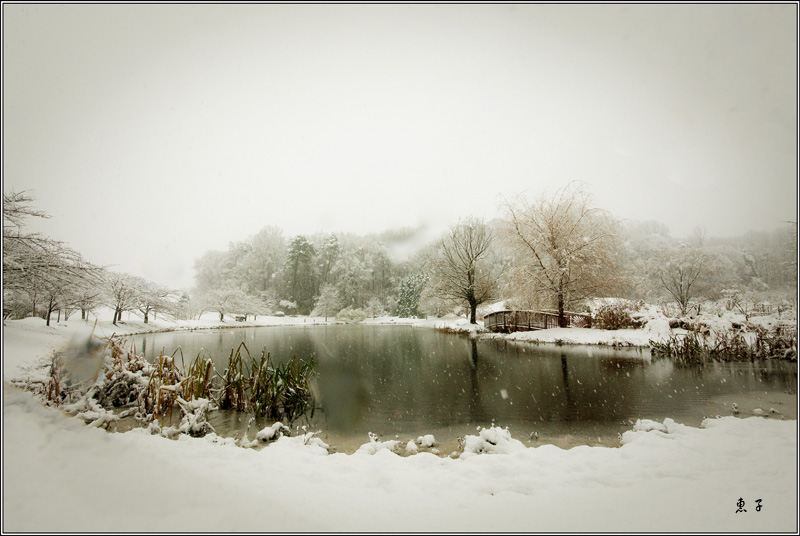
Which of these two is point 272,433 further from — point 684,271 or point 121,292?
point 684,271

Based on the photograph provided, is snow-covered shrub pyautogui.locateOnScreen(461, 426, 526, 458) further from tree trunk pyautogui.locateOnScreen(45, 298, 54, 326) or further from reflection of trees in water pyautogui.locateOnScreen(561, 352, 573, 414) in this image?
tree trunk pyautogui.locateOnScreen(45, 298, 54, 326)

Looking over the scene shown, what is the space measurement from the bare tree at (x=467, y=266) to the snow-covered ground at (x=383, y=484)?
17.5m

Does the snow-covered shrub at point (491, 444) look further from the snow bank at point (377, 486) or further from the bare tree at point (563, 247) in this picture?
the bare tree at point (563, 247)

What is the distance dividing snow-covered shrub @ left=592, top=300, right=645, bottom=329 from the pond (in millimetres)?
3003

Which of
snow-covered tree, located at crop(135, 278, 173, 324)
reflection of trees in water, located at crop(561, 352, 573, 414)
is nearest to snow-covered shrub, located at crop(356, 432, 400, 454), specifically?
reflection of trees in water, located at crop(561, 352, 573, 414)

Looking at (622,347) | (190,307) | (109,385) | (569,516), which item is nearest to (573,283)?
(622,347)

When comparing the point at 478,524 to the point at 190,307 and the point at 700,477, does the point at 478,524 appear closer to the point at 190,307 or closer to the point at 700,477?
the point at 700,477

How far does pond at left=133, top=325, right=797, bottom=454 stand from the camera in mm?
4547

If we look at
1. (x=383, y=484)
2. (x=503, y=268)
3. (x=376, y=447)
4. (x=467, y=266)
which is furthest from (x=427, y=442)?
(x=467, y=266)

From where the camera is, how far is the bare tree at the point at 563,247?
43.0 feet

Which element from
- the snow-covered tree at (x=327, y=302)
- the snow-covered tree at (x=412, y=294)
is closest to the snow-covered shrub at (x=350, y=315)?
the snow-covered tree at (x=327, y=302)

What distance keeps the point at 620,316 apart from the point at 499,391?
34.0 ft

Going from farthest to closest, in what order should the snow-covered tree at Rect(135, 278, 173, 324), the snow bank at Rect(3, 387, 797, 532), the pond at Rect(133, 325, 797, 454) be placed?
the snow-covered tree at Rect(135, 278, 173, 324), the pond at Rect(133, 325, 797, 454), the snow bank at Rect(3, 387, 797, 532)

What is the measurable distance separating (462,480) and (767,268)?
1074 centimetres
